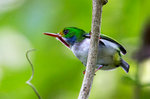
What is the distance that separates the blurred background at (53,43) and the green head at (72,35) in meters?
0.81

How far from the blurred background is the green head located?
807 mm

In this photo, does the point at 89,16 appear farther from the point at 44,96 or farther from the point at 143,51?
the point at 143,51

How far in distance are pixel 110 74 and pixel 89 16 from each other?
65 centimetres

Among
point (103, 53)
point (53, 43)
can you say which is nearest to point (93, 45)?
point (103, 53)

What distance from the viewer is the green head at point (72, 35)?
211 cm

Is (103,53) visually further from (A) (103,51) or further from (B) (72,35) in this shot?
(B) (72,35)

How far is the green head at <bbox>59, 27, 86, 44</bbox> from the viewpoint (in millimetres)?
2113

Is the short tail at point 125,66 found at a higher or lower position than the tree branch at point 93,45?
lower

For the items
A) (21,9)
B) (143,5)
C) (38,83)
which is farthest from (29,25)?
(143,5)

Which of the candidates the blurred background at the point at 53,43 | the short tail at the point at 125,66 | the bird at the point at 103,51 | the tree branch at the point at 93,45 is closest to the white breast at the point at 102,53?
the bird at the point at 103,51

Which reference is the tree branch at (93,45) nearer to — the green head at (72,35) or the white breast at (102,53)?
the white breast at (102,53)

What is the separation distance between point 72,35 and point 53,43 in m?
1.15

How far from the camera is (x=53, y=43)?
3.27m

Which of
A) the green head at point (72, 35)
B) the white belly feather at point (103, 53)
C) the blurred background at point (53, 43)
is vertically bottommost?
the blurred background at point (53, 43)
